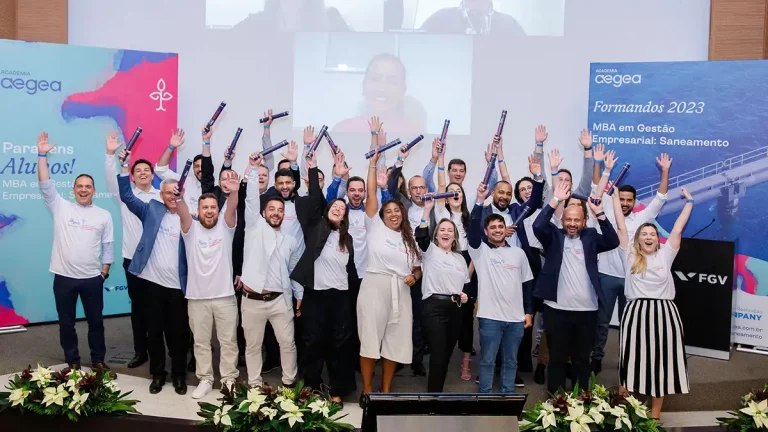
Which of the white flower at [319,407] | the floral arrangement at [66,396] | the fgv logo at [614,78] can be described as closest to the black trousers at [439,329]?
the white flower at [319,407]

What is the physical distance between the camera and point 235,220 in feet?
15.8

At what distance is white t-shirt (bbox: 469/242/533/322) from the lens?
4.57 meters

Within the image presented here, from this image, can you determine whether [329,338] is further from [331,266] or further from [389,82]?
[389,82]

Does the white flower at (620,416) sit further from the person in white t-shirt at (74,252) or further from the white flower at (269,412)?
the person in white t-shirt at (74,252)

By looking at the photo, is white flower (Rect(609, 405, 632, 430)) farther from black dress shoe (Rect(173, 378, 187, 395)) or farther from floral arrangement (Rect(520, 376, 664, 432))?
black dress shoe (Rect(173, 378, 187, 395))

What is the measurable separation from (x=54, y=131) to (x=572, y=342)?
4.29 meters

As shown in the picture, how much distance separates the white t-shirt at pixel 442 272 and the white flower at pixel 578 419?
1.36m

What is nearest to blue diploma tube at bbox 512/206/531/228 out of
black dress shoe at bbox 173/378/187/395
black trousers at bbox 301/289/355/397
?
black trousers at bbox 301/289/355/397

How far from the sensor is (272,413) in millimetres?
3338

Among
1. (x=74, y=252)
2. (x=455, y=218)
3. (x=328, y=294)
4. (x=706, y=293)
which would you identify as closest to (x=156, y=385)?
(x=74, y=252)

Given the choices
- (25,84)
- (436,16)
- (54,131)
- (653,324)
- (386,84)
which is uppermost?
(436,16)

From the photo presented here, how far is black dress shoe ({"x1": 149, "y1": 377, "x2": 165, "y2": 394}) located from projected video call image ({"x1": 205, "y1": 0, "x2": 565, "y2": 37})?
138 inches

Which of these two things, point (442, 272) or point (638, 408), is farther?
point (442, 272)

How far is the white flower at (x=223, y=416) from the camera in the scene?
3.32m
